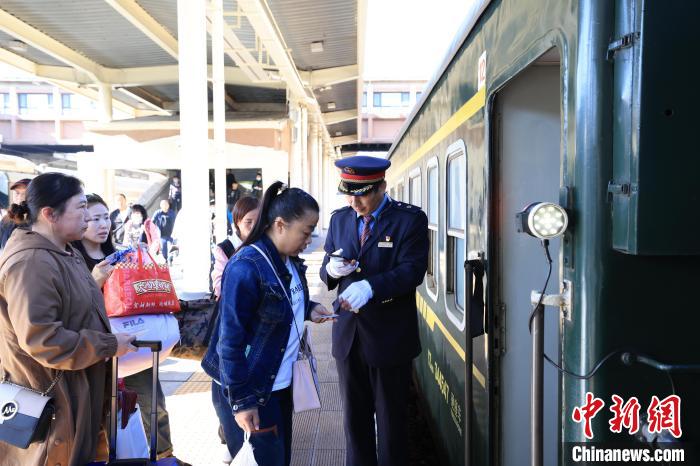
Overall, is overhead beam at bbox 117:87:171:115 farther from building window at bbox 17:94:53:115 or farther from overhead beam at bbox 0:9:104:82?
building window at bbox 17:94:53:115

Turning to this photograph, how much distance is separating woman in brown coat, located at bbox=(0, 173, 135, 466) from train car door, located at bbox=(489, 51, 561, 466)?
1.66 metres

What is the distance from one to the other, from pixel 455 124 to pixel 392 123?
32.4m

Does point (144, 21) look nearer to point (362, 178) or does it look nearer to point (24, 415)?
point (362, 178)

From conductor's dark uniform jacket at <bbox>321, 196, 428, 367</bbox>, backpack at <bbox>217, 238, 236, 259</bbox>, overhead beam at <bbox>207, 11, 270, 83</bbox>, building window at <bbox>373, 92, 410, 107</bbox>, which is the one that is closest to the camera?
conductor's dark uniform jacket at <bbox>321, 196, 428, 367</bbox>

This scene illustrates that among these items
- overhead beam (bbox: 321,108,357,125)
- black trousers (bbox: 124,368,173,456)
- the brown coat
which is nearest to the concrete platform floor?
black trousers (bbox: 124,368,173,456)

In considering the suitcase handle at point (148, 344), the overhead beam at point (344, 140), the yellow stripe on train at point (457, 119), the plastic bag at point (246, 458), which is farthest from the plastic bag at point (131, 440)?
the overhead beam at point (344, 140)

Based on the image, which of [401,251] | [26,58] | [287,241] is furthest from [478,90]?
[26,58]

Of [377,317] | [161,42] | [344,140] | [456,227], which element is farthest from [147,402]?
[344,140]

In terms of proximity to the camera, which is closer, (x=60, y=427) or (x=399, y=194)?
(x=60, y=427)

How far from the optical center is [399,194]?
8.11m

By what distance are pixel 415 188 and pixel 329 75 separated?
13.3 metres

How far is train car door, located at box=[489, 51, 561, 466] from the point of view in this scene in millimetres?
2660

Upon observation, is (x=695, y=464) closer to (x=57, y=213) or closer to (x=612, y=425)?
(x=612, y=425)

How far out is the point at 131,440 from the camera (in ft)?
9.31
